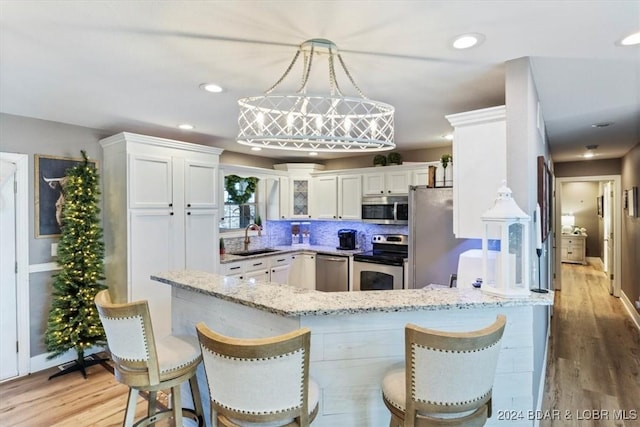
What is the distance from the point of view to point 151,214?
3664 millimetres

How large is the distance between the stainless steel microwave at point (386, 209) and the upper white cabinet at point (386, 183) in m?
0.08

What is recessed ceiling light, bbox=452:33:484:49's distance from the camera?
177 centimetres

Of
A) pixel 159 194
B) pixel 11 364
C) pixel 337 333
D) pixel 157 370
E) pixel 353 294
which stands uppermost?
pixel 159 194

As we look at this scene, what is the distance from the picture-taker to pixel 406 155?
5.35 m

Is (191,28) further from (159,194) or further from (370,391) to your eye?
(159,194)

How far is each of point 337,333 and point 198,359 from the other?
80cm

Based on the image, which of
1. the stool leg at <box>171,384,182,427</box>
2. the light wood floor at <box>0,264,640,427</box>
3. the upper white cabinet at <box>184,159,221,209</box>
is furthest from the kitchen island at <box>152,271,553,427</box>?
the upper white cabinet at <box>184,159,221,209</box>

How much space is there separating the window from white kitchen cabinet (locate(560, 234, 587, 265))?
866cm

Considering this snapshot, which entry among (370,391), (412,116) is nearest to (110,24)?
(370,391)

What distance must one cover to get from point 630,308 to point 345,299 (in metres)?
5.45

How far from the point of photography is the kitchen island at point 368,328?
164cm

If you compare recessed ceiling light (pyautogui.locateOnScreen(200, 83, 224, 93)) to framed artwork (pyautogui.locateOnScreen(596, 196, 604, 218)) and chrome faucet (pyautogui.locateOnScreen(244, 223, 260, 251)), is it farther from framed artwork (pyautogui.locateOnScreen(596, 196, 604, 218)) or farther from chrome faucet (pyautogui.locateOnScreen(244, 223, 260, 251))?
framed artwork (pyautogui.locateOnScreen(596, 196, 604, 218))

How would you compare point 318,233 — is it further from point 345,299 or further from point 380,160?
point 345,299

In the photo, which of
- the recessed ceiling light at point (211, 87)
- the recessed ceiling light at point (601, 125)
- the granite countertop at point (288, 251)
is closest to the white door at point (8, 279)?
the granite countertop at point (288, 251)
